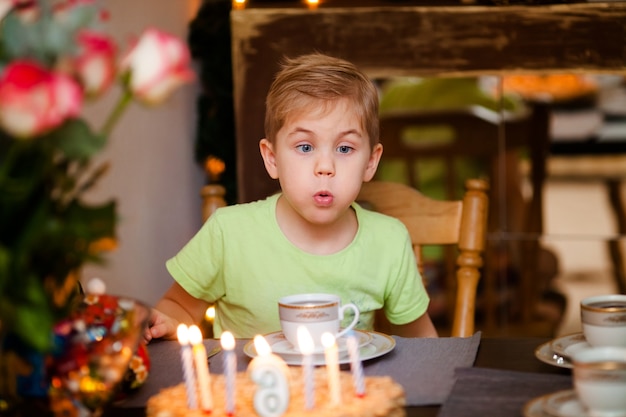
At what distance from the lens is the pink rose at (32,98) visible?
2.16 feet

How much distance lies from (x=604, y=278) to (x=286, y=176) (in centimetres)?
178

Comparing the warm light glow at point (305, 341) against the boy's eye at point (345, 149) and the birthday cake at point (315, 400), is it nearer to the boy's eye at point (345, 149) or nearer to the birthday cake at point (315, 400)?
the birthday cake at point (315, 400)

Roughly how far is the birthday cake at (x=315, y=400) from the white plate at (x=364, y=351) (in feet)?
0.21

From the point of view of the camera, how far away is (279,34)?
7.79 ft

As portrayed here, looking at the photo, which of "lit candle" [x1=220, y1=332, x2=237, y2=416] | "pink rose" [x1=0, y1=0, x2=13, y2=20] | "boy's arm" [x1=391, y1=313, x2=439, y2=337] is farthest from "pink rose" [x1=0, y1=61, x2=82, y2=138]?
"boy's arm" [x1=391, y1=313, x2=439, y2=337]

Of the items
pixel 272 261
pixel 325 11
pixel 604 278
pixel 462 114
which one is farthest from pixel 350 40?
pixel 604 278

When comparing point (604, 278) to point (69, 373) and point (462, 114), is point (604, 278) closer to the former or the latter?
point (462, 114)

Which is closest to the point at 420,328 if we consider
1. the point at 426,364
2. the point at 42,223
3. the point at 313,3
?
the point at 426,364

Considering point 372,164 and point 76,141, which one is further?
point 372,164

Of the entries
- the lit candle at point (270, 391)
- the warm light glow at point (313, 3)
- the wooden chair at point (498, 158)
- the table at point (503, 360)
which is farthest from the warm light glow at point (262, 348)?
the wooden chair at point (498, 158)

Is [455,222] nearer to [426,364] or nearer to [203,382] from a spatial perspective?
[426,364]

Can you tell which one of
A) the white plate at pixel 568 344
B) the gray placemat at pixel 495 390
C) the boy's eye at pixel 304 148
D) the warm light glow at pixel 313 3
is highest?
the warm light glow at pixel 313 3

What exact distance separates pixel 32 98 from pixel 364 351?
60 cm

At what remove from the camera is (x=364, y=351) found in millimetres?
1145
